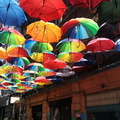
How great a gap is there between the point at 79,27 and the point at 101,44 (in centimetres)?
148

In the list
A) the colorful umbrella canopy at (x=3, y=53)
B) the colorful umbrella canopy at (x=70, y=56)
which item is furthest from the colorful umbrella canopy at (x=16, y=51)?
the colorful umbrella canopy at (x=70, y=56)

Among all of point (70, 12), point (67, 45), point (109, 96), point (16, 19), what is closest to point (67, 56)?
point (67, 45)

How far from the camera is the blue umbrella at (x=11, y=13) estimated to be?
17.7 ft

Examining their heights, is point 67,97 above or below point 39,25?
below

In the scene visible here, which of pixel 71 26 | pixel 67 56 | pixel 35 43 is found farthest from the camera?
pixel 67 56

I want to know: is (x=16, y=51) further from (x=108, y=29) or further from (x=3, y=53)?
(x=108, y=29)

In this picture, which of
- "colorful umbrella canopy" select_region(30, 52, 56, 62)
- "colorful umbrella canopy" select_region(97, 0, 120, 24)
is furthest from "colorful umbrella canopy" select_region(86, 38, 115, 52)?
"colorful umbrella canopy" select_region(30, 52, 56, 62)

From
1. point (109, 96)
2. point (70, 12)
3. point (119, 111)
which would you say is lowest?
point (119, 111)

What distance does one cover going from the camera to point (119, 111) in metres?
8.12

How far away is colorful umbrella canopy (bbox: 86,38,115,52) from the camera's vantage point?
7.18 m

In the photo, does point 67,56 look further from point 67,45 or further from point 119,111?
point 119,111

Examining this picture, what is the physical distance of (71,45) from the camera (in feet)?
25.4

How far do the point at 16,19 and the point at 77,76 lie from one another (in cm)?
678

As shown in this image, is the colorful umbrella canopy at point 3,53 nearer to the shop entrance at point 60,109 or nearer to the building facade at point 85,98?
the building facade at point 85,98
